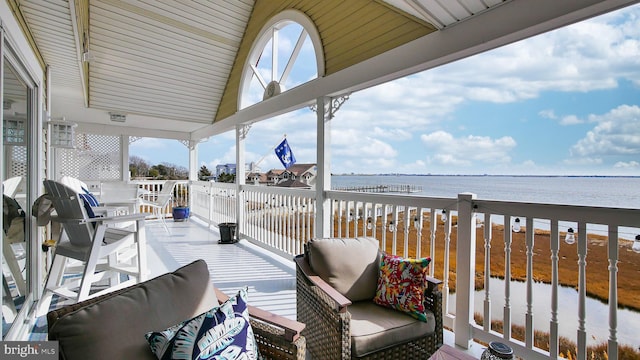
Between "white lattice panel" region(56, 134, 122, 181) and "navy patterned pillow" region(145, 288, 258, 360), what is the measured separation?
8.22 metres

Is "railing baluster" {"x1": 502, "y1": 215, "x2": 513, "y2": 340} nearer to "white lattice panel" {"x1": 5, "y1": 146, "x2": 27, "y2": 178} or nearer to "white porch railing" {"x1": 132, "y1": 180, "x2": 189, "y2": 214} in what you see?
"white lattice panel" {"x1": 5, "y1": 146, "x2": 27, "y2": 178}

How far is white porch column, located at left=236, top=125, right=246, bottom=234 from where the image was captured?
5.64m

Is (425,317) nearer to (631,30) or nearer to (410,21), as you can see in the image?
(410,21)

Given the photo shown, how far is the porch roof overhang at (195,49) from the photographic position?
2.21 metres

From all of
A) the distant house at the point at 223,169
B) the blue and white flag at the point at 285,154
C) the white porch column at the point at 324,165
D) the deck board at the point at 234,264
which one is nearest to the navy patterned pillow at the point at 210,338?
the deck board at the point at 234,264

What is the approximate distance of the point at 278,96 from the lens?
4535mm

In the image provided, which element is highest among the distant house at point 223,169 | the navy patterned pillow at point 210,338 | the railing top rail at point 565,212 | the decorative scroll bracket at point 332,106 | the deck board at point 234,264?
the decorative scroll bracket at point 332,106

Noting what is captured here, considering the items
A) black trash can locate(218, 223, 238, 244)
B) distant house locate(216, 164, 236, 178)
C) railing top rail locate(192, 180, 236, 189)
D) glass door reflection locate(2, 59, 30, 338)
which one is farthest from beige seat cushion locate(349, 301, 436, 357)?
distant house locate(216, 164, 236, 178)

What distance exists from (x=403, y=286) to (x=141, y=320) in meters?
1.46

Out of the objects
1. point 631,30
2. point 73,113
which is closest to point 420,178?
point 631,30

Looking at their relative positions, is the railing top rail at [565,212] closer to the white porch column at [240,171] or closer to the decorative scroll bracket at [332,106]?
the decorative scroll bracket at [332,106]

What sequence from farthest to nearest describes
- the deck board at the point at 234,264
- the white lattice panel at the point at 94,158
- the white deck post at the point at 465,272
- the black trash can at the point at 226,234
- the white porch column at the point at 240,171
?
1. the white lattice panel at the point at 94,158
2. the white porch column at the point at 240,171
3. the black trash can at the point at 226,234
4. the deck board at the point at 234,264
5. the white deck post at the point at 465,272

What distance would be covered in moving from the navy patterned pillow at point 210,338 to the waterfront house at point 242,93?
1.78m

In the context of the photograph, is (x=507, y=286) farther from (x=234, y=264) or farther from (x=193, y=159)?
(x=193, y=159)
